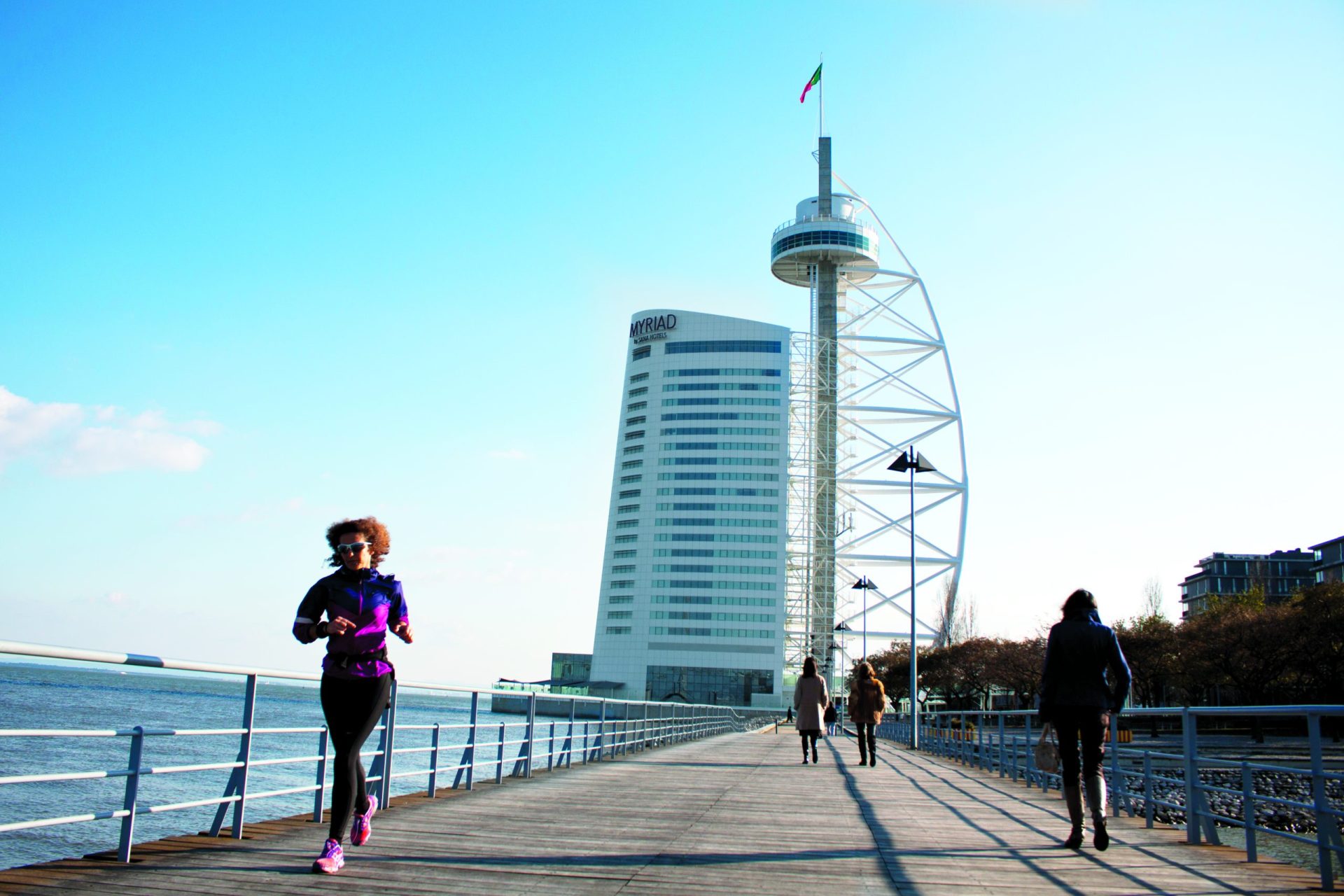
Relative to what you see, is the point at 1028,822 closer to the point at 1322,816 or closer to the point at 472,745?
the point at 1322,816

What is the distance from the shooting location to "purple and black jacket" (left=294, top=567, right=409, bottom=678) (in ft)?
17.9

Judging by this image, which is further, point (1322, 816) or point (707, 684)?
point (707, 684)

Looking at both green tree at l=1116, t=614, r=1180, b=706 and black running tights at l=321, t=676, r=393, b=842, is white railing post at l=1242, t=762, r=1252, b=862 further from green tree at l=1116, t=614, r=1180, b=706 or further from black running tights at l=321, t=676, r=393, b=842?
green tree at l=1116, t=614, r=1180, b=706

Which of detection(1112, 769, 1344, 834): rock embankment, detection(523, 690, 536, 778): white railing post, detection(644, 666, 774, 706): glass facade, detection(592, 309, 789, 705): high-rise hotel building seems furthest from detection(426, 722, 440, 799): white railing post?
detection(592, 309, 789, 705): high-rise hotel building

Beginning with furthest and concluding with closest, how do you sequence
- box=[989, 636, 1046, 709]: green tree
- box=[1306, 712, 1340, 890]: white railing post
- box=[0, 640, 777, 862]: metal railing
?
box=[989, 636, 1046, 709]: green tree
box=[1306, 712, 1340, 890]: white railing post
box=[0, 640, 777, 862]: metal railing

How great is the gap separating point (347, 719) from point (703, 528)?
443 feet

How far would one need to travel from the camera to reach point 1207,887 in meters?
6.02

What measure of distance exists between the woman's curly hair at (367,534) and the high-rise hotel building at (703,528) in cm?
13021

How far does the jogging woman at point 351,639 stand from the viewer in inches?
215

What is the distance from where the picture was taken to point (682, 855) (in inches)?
266

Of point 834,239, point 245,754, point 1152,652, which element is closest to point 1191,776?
point 245,754

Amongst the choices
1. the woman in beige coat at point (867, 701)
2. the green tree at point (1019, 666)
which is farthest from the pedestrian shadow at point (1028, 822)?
the green tree at point (1019, 666)

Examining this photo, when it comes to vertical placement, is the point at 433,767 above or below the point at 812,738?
above

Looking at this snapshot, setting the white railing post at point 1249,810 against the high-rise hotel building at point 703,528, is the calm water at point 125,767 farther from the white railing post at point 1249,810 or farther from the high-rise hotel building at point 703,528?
the high-rise hotel building at point 703,528
